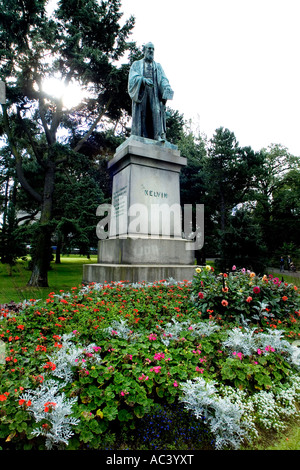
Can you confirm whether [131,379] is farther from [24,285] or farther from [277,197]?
[277,197]

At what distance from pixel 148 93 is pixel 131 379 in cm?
863

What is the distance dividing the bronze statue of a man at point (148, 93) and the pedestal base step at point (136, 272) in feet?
13.3

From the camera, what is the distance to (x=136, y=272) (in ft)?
22.4

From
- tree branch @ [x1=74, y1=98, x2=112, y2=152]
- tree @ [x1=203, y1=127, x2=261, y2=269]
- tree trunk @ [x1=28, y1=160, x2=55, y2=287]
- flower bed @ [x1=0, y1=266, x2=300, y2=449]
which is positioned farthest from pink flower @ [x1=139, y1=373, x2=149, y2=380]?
tree @ [x1=203, y1=127, x2=261, y2=269]

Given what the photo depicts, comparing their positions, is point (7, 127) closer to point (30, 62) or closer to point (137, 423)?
point (30, 62)

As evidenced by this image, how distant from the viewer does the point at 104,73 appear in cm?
1401

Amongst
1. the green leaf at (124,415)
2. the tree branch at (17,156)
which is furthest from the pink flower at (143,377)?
the tree branch at (17,156)

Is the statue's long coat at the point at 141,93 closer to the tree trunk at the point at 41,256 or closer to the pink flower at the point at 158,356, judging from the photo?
the tree trunk at the point at 41,256

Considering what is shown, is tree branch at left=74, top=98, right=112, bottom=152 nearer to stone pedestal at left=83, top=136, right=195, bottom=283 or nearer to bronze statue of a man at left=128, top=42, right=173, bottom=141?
bronze statue of a man at left=128, top=42, right=173, bottom=141

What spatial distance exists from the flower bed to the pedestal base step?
2.65 meters

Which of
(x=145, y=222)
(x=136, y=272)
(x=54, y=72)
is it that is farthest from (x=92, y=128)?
(x=136, y=272)

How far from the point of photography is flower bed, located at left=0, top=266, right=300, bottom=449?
2010mm
